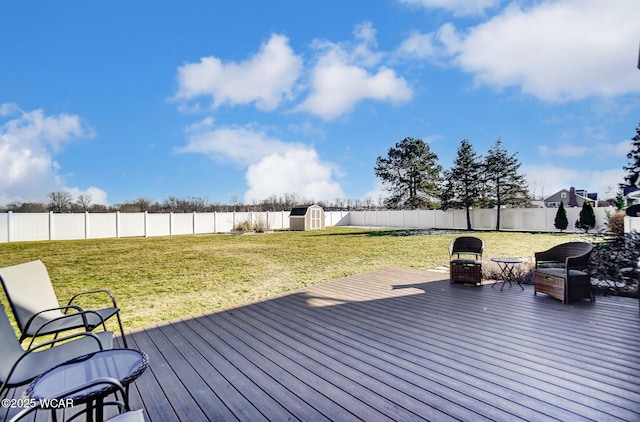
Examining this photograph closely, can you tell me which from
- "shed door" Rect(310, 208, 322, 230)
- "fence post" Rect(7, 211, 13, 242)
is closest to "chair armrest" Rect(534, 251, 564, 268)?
"shed door" Rect(310, 208, 322, 230)

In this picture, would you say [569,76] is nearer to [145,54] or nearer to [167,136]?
[145,54]

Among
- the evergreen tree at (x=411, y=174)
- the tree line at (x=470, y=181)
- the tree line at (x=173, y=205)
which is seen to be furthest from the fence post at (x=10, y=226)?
the tree line at (x=470, y=181)

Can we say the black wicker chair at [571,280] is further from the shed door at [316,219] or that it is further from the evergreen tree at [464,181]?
the shed door at [316,219]

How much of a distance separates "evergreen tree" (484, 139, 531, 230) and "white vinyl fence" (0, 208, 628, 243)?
2.61 ft

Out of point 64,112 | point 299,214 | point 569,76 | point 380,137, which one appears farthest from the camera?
point 380,137

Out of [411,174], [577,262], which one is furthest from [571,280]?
[411,174]

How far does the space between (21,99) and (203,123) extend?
27.7ft

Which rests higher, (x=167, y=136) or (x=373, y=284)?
(x=167, y=136)

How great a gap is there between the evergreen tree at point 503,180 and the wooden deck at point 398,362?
1904cm

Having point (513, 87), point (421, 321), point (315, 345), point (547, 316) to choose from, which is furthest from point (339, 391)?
point (513, 87)

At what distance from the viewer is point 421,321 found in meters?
3.39

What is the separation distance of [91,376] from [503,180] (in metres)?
24.1

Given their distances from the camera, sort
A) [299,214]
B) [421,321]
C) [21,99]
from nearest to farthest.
Answer: [421,321] < [21,99] < [299,214]

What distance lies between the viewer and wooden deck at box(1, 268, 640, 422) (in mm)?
1841
